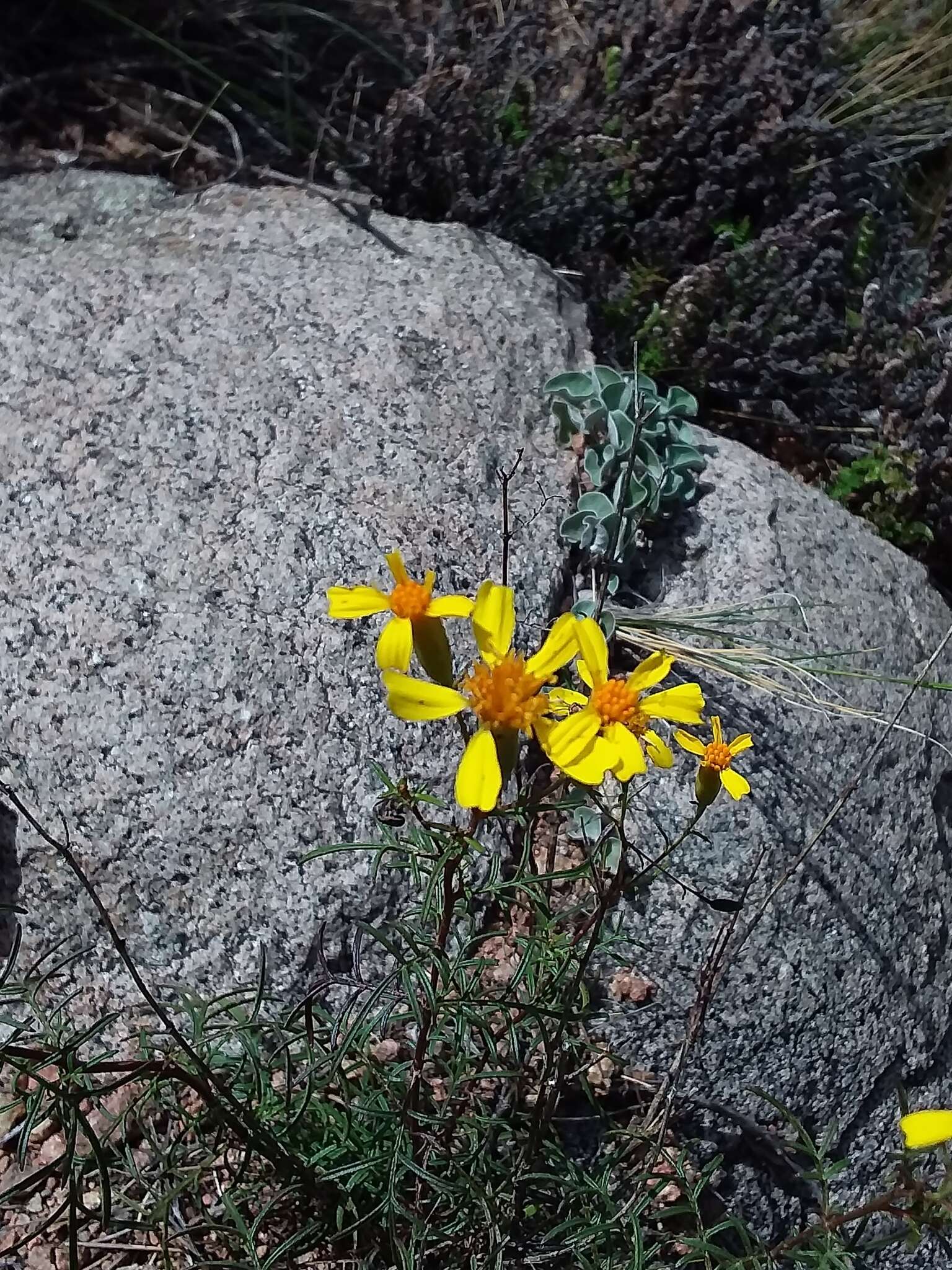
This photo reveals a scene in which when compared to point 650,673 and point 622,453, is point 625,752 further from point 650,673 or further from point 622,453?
point 622,453

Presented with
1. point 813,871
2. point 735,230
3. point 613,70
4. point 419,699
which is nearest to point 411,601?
point 419,699

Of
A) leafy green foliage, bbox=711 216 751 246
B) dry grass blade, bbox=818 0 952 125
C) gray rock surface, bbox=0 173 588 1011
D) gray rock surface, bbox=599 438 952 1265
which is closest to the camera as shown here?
gray rock surface, bbox=0 173 588 1011

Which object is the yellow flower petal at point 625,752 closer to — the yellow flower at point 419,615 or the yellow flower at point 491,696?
the yellow flower at point 491,696

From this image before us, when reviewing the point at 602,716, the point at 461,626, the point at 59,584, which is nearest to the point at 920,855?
the point at 461,626

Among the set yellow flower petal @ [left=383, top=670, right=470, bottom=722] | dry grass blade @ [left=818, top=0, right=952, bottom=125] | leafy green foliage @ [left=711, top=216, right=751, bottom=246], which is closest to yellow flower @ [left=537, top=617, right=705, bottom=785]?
yellow flower petal @ [left=383, top=670, right=470, bottom=722]

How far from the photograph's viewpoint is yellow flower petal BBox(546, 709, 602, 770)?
1.16 metres

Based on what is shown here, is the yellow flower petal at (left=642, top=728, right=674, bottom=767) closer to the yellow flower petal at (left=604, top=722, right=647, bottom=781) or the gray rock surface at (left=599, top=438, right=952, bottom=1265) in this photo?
the yellow flower petal at (left=604, top=722, right=647, bottom=781)

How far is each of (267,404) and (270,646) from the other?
57cm

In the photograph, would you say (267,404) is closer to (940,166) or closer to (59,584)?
(59,584)

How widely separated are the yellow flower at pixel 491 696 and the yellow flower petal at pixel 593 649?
0.01 m

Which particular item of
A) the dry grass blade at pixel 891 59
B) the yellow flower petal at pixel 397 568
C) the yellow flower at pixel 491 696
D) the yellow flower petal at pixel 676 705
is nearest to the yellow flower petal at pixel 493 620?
the yellow flower at pixel 491 696

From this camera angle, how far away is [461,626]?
2.10 m

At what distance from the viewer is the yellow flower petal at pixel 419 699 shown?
1137mm

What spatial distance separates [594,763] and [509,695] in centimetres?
13
